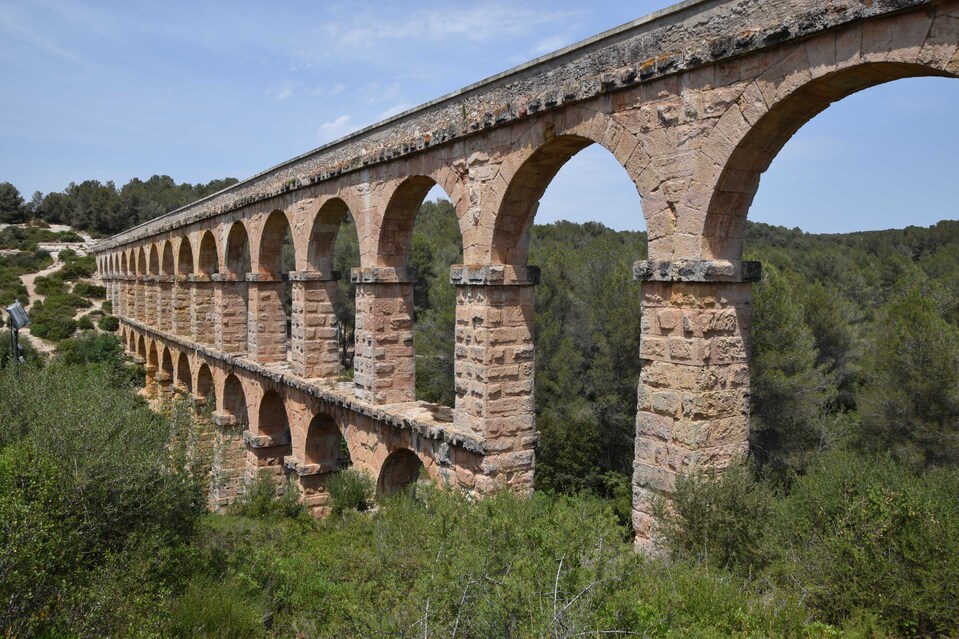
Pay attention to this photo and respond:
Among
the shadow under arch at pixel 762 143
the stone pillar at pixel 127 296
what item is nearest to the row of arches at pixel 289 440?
the shadow under arch at pixel 762 143

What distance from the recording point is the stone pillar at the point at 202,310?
1684cm

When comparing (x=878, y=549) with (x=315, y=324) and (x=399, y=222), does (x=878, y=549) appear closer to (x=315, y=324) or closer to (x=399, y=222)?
(x=399, y=222)

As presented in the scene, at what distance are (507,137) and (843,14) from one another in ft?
11.1

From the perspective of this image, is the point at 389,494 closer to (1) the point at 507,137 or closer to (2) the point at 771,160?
(1) the point at 507,137

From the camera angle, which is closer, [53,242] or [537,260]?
[537,260]

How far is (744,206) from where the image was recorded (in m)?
5.05

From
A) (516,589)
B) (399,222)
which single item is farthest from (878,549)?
(399,222)

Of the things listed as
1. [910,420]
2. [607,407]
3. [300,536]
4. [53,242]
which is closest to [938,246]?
[910,420]

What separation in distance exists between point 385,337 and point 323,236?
8.99ft

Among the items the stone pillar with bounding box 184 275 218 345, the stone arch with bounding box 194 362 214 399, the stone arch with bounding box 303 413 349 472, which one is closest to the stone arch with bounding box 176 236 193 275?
the stone pillar with bounding box 184 275 218 345

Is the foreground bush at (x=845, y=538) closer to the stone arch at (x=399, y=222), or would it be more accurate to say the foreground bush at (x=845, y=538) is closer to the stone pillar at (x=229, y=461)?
the stone arch at (x=399, y=222)

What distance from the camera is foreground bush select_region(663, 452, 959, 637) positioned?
354 centimetres

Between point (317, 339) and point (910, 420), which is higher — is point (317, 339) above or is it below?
above

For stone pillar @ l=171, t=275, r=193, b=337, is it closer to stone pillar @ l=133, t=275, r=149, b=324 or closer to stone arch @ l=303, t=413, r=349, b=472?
stone pillar @ l=133, t=275, r=149, b=324
